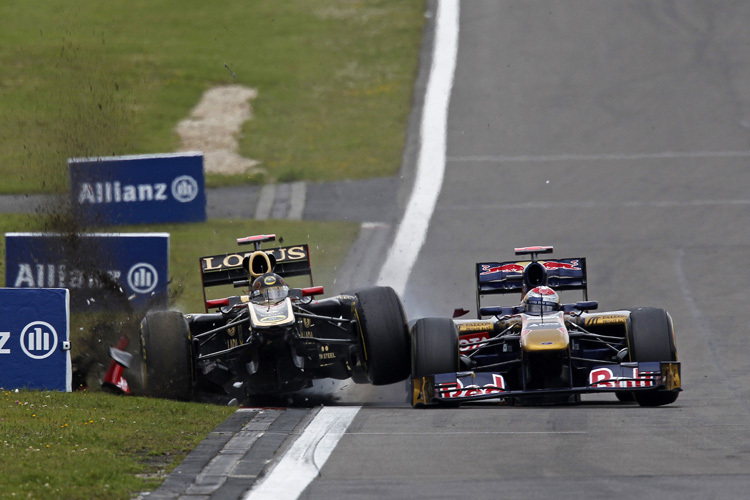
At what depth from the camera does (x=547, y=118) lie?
102 ft

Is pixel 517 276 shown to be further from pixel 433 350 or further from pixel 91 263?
pixel 91 263

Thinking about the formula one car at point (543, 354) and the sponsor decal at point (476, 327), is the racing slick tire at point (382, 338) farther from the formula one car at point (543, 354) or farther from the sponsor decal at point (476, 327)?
the sponsor decal at point (476, 327)

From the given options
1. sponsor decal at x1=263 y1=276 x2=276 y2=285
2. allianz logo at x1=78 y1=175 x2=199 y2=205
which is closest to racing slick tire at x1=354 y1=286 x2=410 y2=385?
sponsor decal at x1=263 y1=276 x2=276 y2=285

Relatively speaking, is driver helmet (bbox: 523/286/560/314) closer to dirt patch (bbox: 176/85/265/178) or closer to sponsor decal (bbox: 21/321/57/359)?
sponsor decal (bbox: 21/321/57/359)

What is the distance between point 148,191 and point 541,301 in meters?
12.8

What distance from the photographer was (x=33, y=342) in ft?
48.0

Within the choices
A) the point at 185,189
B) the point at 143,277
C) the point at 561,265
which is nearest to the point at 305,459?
the point at 561,265

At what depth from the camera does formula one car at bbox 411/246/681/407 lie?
1360 centimetres

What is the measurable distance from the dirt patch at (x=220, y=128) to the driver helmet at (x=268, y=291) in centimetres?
1444

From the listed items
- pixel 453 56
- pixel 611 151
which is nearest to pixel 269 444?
pixel 611 151

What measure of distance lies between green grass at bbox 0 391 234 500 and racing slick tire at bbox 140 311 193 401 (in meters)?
0.39

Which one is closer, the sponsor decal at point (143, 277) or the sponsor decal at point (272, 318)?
the sponsor decal at point (272, 318)

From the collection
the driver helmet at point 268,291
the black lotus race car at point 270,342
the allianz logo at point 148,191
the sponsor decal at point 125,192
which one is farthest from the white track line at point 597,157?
the driver helmet at point 268,291

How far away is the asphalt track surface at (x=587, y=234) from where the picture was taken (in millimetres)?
9742
